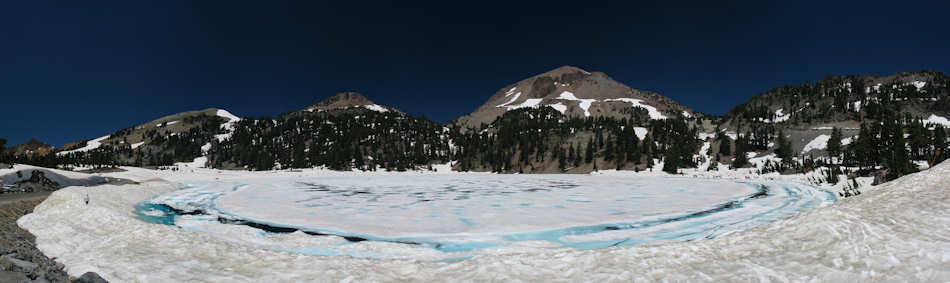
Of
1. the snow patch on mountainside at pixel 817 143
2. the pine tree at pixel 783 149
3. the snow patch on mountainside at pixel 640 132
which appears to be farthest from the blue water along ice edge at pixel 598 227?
the snow patch on mountainside at pixel 640 132

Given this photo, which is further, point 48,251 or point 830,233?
point 48,251

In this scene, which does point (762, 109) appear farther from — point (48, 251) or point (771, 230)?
point (48, 251)

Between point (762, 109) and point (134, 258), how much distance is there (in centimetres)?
13388

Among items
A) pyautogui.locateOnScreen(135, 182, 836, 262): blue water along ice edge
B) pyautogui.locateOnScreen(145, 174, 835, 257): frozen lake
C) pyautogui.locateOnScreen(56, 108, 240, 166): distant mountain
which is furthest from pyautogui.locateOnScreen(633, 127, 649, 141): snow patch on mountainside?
pyautogui.locateOnScreen(56, 108, 240, 166): distant mountain

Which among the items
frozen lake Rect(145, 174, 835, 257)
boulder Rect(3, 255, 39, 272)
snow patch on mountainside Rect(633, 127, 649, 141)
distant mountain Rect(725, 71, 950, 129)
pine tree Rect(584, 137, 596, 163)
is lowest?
frozen lake Rect(145, 174, 835, 257)

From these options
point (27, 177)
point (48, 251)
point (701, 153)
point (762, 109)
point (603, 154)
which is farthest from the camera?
point (762, 109)

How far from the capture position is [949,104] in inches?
3236

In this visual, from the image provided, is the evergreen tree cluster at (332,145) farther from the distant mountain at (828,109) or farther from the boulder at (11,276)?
the boulder at (11,276)

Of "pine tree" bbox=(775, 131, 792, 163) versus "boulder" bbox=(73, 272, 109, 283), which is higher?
"pine tree" bbox=(775, 131, 792, 163)

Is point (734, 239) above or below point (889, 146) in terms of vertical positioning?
below

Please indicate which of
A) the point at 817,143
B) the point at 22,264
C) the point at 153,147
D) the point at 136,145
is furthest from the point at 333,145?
the point at 22,264

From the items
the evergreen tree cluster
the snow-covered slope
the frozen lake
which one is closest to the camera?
the snow-covered slope

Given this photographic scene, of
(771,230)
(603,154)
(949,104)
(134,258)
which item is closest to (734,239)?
(771,230)

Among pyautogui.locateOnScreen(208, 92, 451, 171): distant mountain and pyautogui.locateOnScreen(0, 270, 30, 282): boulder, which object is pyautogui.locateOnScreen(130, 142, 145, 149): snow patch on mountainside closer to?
pyautogui.locateOnScreen(208, 92, 451, 171): distant mountain
